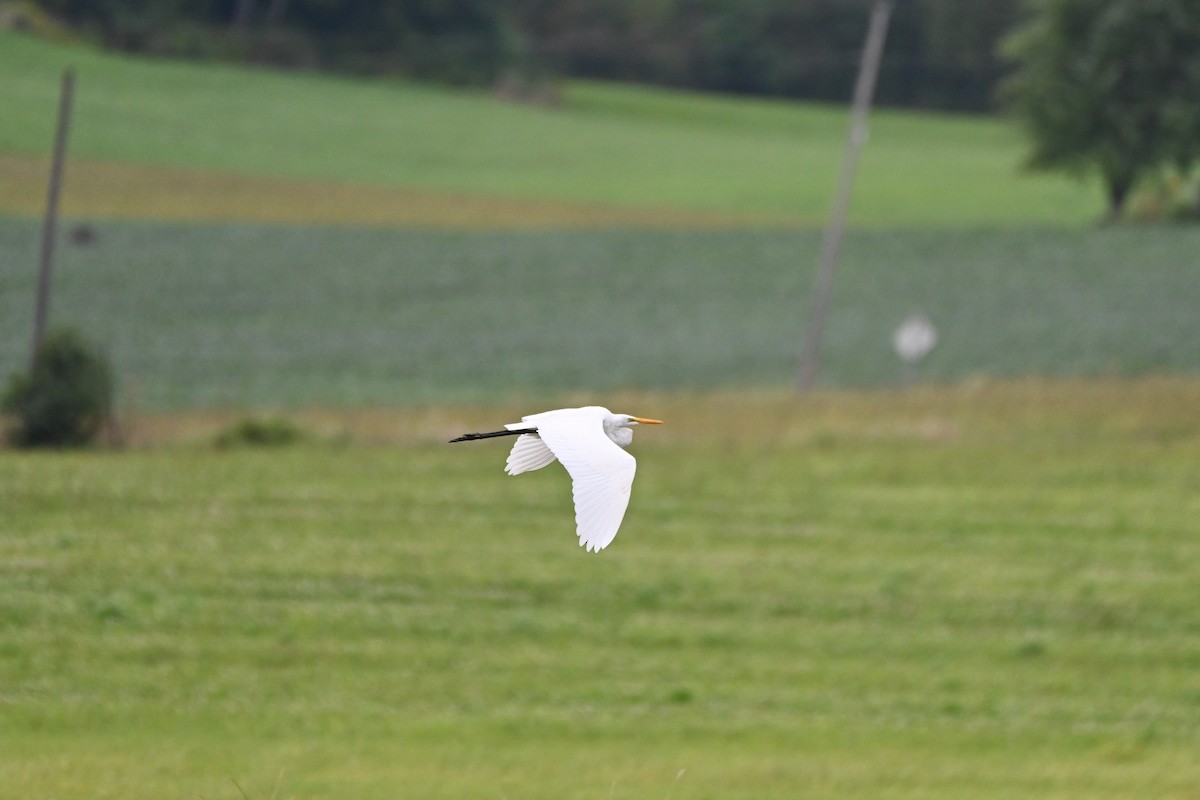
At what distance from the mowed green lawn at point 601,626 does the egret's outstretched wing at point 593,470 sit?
324cm

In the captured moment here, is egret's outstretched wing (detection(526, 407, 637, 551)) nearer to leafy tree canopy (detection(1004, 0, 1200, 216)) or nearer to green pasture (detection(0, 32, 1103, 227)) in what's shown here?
green pasture (detection(0, 32, 1103, 227))

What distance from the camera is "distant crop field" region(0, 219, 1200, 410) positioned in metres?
28.0

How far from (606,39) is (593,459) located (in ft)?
261

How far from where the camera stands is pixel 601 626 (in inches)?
472

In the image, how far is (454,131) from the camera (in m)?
57.7

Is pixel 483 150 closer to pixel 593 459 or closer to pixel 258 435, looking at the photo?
pixel 258 435

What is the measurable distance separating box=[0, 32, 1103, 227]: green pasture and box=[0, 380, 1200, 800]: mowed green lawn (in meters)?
24.0

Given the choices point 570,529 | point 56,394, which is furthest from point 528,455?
point 56,394

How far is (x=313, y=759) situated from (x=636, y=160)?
50982mm

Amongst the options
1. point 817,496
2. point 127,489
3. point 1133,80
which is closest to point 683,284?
point 1133,80

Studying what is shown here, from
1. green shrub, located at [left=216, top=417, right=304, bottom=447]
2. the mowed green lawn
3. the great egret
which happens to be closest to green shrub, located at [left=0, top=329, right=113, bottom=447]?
the mowed green lawn

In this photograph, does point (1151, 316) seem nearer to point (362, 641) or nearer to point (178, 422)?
point (178, 422)

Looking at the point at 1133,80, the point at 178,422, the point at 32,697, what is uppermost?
the point at 1133,80

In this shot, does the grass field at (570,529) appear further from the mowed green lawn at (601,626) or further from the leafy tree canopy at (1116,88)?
the leafy tree canopy at (1116,88)
